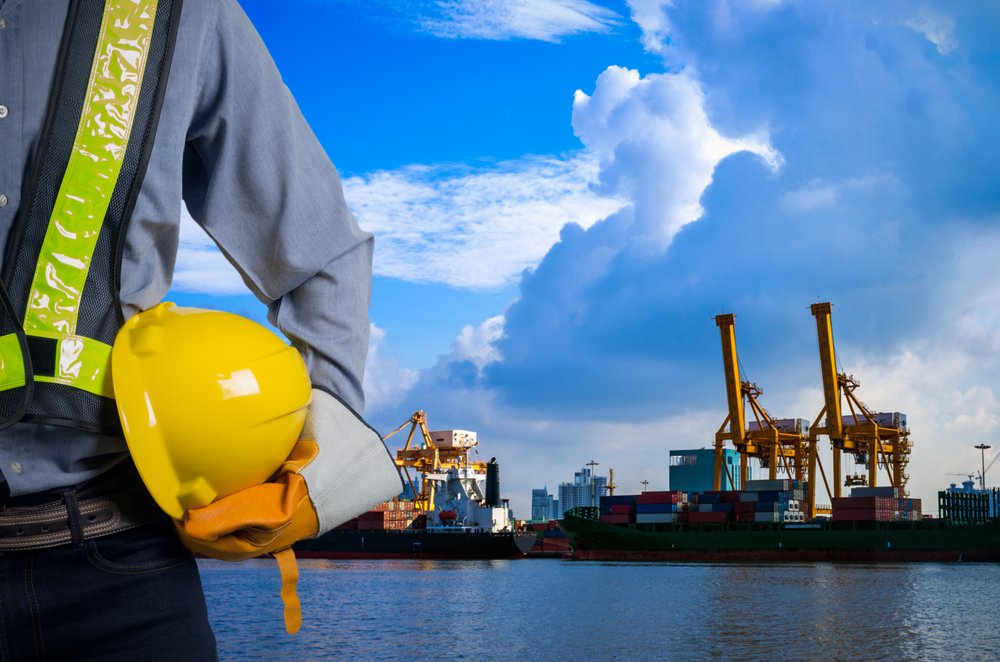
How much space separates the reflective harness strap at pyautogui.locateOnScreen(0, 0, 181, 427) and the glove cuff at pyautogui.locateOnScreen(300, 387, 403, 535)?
0.23 m

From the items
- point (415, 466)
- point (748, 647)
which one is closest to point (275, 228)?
point (748, 647)

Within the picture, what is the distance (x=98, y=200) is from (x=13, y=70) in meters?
0.18

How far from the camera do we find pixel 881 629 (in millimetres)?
23250

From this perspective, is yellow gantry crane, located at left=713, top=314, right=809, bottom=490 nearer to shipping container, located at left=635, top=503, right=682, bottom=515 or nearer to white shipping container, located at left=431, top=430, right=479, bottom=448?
shipping container, located at left=635, top=503, right=682, bottom=515

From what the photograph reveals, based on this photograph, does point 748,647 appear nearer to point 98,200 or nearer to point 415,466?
point 98,200

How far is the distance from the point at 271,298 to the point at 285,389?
0.17 meters

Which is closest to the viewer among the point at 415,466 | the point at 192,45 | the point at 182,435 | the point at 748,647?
the point at 182,435

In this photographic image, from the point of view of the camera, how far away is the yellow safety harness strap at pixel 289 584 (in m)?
1.16

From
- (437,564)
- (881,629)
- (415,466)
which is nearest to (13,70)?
(881,629)

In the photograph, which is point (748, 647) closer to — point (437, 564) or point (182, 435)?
point (182, 435)

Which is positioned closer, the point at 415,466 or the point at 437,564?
the point at 437,564

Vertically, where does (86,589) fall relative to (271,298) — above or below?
below

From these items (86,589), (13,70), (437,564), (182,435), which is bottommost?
(437,564)

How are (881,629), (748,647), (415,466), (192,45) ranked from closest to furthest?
(192,45), (748,647), (881,629), (415,466)
